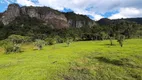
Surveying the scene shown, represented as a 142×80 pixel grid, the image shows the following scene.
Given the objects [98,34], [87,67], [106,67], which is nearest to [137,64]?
[106,67]

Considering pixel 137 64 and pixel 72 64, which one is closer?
pixel 137 64

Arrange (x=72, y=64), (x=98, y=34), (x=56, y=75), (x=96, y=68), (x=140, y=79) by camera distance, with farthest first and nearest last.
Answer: (x=98, y=34) < (x=72, y=64) < (x=96, y=68) < (x=56, y=75) < (x=140, y=79)

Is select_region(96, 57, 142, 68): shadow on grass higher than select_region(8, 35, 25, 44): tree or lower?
Answer: lower

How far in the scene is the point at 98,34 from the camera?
506 feet

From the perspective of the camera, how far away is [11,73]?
38.3 meters

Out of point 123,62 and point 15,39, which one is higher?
point 15,39

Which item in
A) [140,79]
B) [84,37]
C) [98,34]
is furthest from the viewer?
[84,37]

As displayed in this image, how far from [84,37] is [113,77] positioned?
136722 millimetres

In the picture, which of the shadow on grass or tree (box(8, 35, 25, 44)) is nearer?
the shadow on grass

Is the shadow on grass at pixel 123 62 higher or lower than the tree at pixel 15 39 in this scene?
lower

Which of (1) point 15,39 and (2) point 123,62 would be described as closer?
(2) point 123,62

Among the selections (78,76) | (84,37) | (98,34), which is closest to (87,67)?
(78,76)

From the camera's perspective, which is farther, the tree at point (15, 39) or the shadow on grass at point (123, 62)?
the tree at point (15, 39)

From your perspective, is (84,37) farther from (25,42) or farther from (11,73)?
(11,73)
